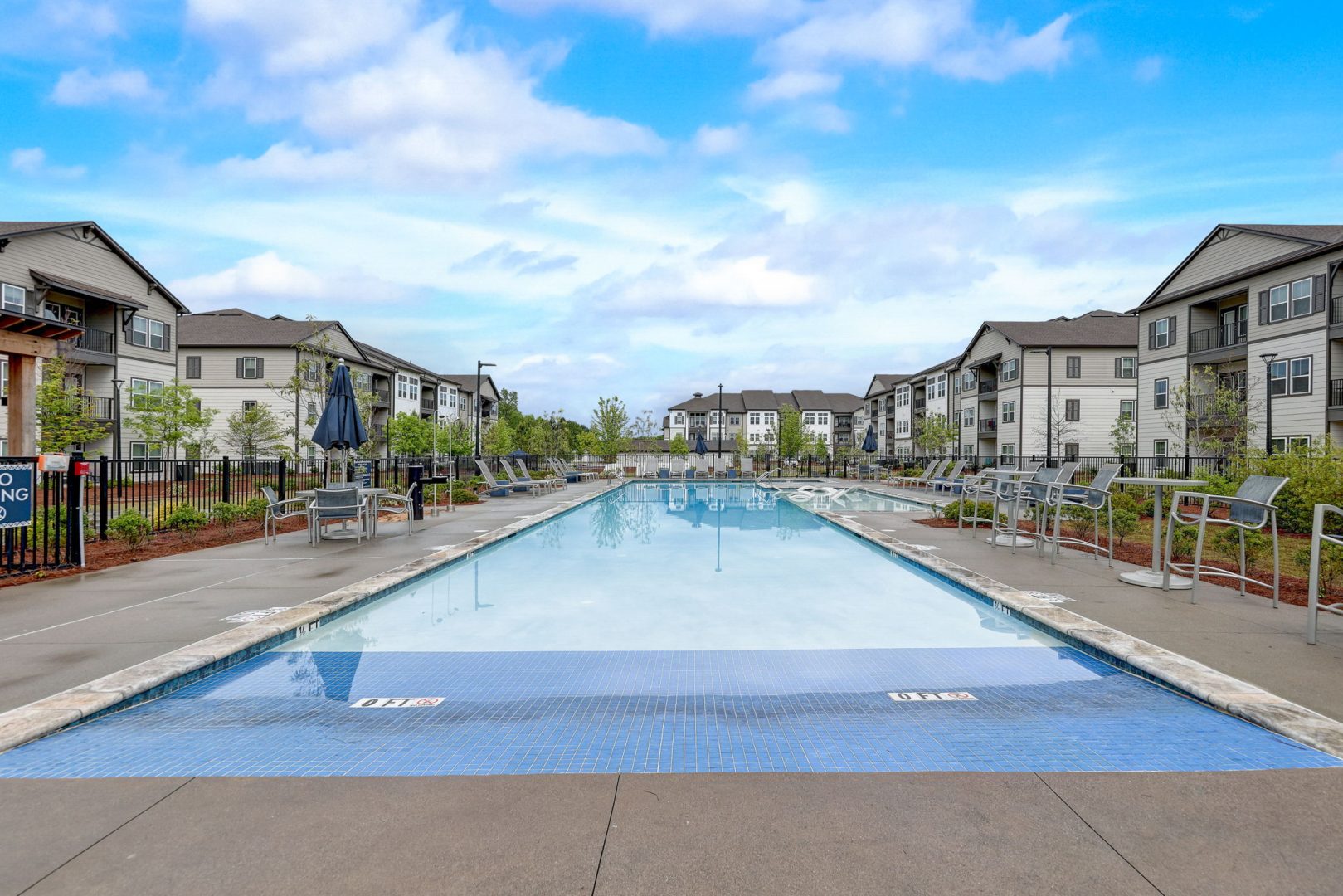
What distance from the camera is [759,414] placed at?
8856cm

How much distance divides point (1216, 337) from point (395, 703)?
34.9 meters

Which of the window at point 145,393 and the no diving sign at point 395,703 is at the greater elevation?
the window at point 145,393

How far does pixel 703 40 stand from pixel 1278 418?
23.4 meters

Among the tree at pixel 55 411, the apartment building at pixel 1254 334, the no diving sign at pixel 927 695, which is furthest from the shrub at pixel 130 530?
the apartment building at pixel 1254 334

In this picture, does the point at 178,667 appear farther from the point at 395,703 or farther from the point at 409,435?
the point at 409,435

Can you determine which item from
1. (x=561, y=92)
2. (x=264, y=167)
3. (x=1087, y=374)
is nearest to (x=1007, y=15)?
(x=561, y=92)

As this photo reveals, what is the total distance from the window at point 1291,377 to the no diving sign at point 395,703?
2786 cm

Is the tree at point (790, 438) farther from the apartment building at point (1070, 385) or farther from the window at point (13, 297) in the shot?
the window at point (13, 297)

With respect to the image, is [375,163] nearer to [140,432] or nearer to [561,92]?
[561,92]

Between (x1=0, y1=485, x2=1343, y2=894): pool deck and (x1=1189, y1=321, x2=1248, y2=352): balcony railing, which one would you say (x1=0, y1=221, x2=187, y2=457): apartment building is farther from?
(x1=1189, y1=321, x2=1248, y2=352): balcony railing

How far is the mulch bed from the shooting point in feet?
23.1

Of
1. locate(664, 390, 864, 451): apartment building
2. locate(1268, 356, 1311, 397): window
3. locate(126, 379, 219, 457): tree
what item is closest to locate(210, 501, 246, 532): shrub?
locate(126, 379, 219, 457): tree

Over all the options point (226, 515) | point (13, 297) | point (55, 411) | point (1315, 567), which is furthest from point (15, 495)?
point (13, 297)

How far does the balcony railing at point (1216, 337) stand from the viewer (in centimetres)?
2741
